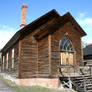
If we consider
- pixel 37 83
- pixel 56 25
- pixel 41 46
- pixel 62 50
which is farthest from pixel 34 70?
pixel 56 25

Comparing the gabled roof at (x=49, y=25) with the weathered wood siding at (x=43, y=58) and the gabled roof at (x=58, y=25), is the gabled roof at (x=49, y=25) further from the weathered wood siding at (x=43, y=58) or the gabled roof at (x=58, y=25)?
the weathered wood siding at (x=43, y=58)

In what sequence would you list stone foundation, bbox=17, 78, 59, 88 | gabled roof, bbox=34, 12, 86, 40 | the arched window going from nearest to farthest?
stone foundation, bbox=17, 78, 59, 88
gabled roof, bbox=34, 12, 86, 40
the arched window

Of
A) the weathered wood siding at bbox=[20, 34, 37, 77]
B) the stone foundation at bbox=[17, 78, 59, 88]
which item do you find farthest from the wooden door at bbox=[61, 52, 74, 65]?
the weathered wood siding at bbox=[20, 34, 37, 77]

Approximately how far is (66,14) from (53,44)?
3.62m

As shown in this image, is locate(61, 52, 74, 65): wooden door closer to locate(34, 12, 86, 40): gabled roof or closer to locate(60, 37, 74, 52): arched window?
locate(60, 37, 74, 52): arched window

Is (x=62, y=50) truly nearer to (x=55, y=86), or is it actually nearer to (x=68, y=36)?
(x=68, y=36)

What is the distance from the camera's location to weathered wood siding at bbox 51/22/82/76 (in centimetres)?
1332

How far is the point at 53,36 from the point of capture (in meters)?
13.8

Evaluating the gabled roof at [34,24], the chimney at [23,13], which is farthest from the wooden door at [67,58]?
the chimney at [23,13]

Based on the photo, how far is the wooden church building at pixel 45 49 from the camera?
43.5 ft

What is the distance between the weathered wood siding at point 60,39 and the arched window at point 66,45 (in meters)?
0.36

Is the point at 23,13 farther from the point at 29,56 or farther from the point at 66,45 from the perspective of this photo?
the point at 66,45

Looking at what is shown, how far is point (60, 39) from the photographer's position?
14.4 metres

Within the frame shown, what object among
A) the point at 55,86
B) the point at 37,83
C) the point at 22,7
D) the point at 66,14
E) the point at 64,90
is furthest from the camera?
A: the point at 22,7
